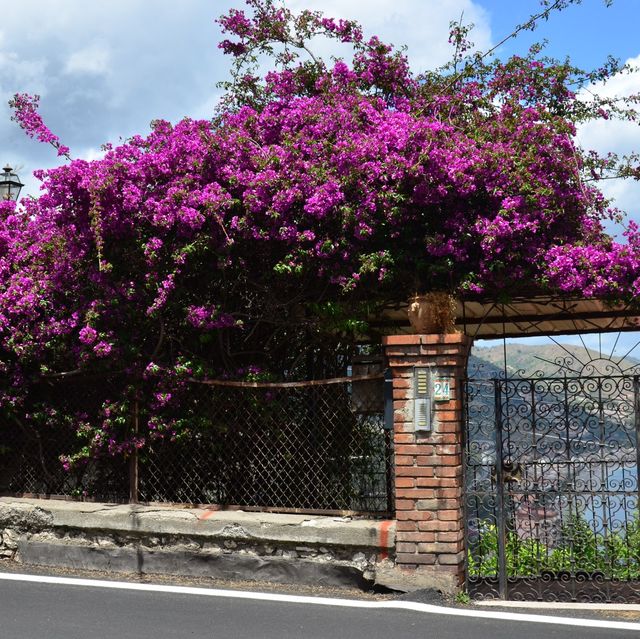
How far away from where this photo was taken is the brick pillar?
22.9ft

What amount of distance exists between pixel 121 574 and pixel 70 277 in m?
2.93

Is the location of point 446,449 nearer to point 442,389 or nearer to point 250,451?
point 442,389

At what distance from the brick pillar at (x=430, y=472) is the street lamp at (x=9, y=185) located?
6.11 meters

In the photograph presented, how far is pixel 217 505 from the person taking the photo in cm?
808

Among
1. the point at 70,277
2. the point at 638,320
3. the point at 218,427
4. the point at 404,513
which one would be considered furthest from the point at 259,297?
the point at 638,320

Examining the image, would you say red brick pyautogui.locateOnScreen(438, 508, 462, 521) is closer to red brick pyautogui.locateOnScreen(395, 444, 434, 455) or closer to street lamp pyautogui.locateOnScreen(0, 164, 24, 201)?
red brick pyautogui.locateOnScreen(395, 444, 434, 455)

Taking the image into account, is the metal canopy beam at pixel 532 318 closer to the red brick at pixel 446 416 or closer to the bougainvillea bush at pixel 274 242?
the bougainvillea bush at pixel 274 242

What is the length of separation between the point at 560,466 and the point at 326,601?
7.18 feet

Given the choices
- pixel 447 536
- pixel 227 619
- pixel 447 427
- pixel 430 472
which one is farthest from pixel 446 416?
pixel 227 619

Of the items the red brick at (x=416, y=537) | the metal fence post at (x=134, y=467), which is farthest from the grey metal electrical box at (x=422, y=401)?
the metal fence post at (x=134, y=467)

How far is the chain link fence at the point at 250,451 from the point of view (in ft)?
25.2

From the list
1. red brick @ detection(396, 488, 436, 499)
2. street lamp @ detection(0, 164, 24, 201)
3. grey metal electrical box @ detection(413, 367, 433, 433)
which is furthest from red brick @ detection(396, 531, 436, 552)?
street lamp @ detection(0, 164, 24, 201)

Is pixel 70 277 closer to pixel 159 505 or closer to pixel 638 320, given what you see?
pixel 159 505

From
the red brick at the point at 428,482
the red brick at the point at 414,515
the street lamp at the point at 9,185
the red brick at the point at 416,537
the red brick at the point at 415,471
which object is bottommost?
the red brick at the point at 416,537
